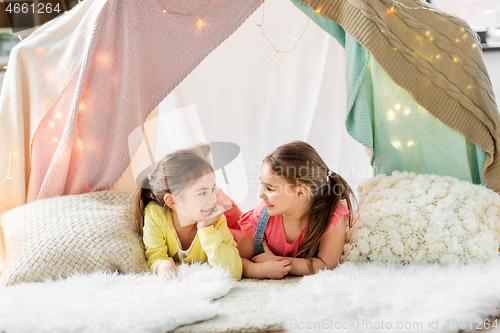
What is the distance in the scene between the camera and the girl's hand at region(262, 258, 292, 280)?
106 centimetres

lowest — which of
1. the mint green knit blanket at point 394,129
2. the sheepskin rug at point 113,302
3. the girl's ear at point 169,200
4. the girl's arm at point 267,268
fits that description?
the girl's arm at point 267,268

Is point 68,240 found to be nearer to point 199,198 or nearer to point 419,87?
point 199,198

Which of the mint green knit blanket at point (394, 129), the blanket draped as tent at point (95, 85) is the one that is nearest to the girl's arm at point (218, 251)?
the blanket draped as tent at point (95, 85)

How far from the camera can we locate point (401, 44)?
1.17 metres

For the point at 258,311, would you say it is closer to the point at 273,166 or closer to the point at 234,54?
the point at 273,166

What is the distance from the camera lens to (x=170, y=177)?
3.67 ft

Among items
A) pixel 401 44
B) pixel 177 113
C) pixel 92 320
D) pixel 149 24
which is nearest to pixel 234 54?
pixel 177 113

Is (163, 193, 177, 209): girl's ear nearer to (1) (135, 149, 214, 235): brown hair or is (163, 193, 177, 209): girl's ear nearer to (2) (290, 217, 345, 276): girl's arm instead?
(1) (135, 149, 214, 235): brown hair

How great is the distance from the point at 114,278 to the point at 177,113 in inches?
29.0

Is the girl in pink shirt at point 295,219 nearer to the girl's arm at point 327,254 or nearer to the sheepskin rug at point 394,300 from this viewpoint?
the girl's arm at point 327,254

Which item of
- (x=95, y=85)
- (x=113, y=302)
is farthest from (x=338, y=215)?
(x=95, y=85)

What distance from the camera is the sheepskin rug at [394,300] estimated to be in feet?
2.35

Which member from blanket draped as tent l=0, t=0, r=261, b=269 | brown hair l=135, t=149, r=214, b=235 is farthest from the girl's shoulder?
blanket draped as tent l=0, t=0, r=261, b=269

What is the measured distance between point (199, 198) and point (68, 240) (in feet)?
1.17
